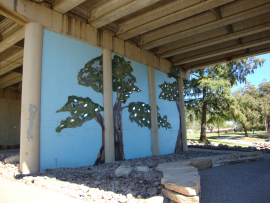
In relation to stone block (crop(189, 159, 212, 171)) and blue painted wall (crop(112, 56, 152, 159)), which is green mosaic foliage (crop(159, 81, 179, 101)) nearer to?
blue painted wall (crop(112, 56, 152, 159))

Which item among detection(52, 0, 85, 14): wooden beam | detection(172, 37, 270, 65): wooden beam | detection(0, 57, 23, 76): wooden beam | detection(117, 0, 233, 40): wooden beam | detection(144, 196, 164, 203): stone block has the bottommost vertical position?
detection(144, 196, 164, 203): stone block

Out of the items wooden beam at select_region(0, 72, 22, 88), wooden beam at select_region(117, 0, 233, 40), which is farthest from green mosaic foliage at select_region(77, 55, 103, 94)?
wooden beam at select_region(0, 72, 22, 88)

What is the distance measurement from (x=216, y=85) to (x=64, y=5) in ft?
48.0

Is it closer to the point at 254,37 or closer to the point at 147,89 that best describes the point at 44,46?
the point at 147,89

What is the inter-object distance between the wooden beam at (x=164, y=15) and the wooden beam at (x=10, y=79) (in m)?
9.35

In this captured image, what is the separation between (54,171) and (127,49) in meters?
6.72

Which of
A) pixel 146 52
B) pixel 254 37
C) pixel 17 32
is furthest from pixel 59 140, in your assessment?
pixel 254 37

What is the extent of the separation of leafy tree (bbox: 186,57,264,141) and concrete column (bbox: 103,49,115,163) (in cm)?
1158

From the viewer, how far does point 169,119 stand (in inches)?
517

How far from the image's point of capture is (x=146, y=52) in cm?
1213

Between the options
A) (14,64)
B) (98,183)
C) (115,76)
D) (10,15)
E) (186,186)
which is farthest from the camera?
(14,64)

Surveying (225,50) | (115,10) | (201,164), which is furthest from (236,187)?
(225,50)

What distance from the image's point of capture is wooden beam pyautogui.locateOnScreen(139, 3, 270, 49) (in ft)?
28.4

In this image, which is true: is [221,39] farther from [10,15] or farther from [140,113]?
[10,15]
